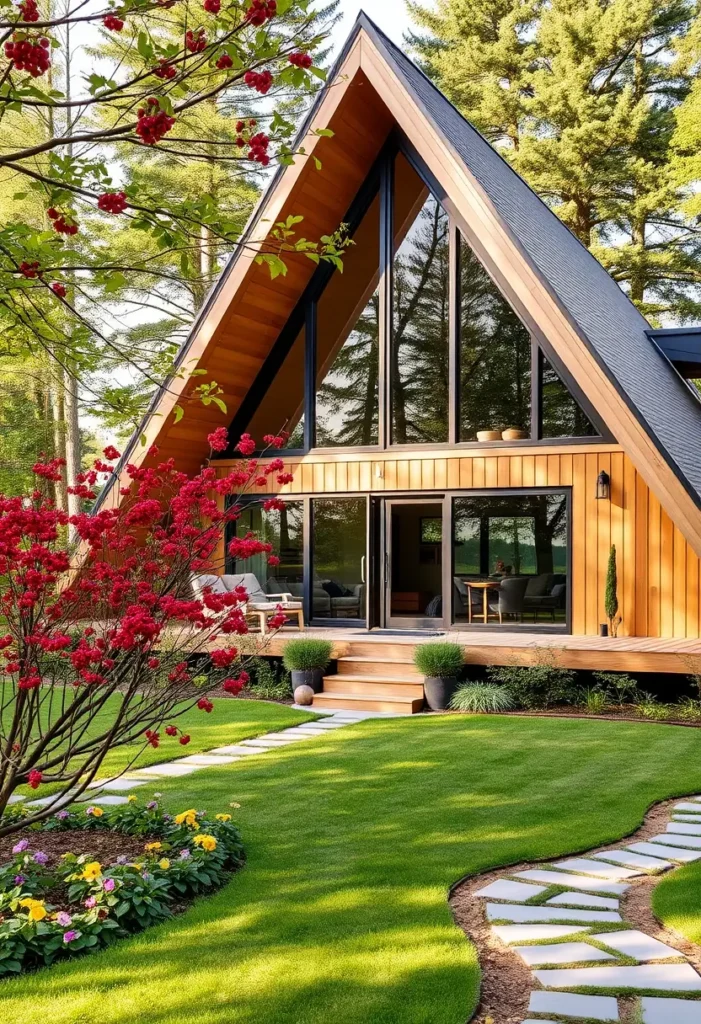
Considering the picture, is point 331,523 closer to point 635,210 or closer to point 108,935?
point 108,935

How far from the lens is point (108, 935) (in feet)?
12.4

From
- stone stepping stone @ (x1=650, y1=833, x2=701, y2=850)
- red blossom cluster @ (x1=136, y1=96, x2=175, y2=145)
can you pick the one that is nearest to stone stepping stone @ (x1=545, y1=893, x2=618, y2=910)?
stone stepping stone @ (x1=650, y1=833, x2=701, y2=850)

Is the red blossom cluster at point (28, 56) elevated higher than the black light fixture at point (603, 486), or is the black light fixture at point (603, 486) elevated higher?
the red blossom cluster at point (28, 56)

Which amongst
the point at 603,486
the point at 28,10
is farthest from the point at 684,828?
the point at 603,486

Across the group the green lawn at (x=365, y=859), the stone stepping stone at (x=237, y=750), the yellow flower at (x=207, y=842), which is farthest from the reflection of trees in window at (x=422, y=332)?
the yellow flower at (x=207, y=842)

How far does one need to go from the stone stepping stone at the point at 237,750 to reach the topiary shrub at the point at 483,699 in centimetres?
268

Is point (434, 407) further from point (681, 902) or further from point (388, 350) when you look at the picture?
point (681, 902)

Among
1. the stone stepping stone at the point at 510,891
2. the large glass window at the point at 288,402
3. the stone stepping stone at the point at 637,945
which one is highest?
the large glass window at the point at 288,402

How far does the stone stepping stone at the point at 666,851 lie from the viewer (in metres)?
4.99

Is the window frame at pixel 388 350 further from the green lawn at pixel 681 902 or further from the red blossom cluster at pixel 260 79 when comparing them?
the red blossom cluster at pixel 260 79

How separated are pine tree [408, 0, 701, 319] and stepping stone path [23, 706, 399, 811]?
16.4 metres

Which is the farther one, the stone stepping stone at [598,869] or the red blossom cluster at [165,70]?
the stone stepping stone at [598,869]

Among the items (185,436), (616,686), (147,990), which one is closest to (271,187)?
(185,436)

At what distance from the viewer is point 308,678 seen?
34.2ft
